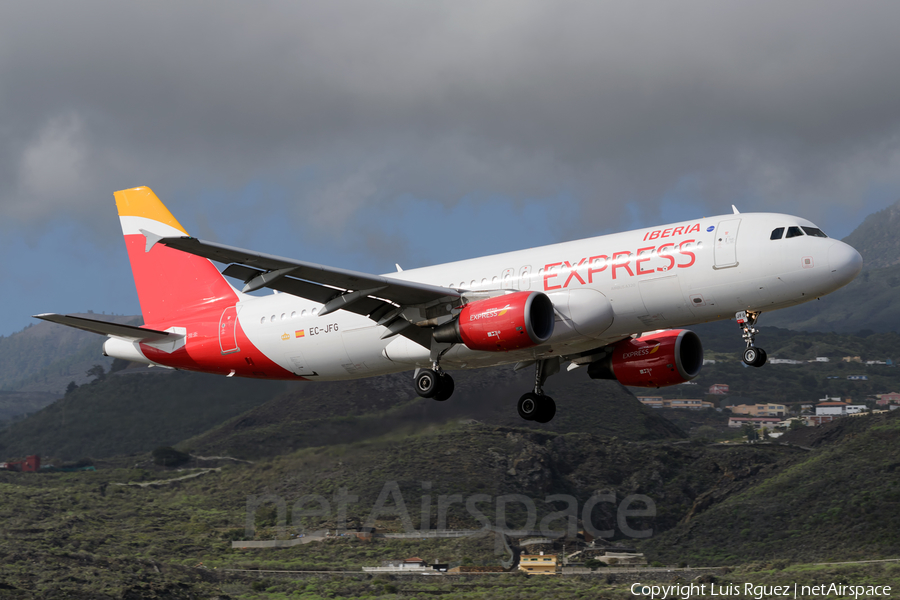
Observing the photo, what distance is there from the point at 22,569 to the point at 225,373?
86.1 metres

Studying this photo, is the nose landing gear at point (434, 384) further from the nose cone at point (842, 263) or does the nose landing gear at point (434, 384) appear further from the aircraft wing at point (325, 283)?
the nose cone at point (842, 263)

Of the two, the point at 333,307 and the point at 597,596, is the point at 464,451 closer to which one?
the point at 597,596

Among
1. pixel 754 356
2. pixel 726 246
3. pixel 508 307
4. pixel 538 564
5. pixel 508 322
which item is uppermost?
pixel 726 246

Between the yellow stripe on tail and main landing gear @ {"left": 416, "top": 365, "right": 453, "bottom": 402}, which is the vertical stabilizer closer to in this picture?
the yellow stripe on tail

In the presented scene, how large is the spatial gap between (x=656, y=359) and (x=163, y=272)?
21681 millimetres

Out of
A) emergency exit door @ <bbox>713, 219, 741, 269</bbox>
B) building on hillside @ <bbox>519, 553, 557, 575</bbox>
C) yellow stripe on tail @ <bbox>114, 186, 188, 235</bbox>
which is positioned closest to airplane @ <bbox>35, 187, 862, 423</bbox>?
emergency exit door @ <bbox>713, 219, 741, 269</bbox>

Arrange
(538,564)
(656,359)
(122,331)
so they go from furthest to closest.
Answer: (538,564) < (122,331) < (656,359)

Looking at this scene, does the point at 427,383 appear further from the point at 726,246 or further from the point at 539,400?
the point at 726,246

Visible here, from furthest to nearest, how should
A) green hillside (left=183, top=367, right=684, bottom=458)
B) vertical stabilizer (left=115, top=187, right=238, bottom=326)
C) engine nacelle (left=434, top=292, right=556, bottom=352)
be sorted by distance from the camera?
green hillside (left=183, top=367, right=684, bottom=458) < vertical stabilizer (left=115, top=187, right=238, bottom=326) < engine nacelle (left=434, top=292, right=556, bottom=352)

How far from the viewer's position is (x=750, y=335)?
1150 inches

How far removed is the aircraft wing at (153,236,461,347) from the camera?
1113 inches

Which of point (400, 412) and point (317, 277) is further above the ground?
point (317, 277)

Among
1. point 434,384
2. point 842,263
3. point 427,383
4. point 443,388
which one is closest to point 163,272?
point 427,383

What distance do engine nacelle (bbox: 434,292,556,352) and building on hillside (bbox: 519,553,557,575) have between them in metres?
94.0
